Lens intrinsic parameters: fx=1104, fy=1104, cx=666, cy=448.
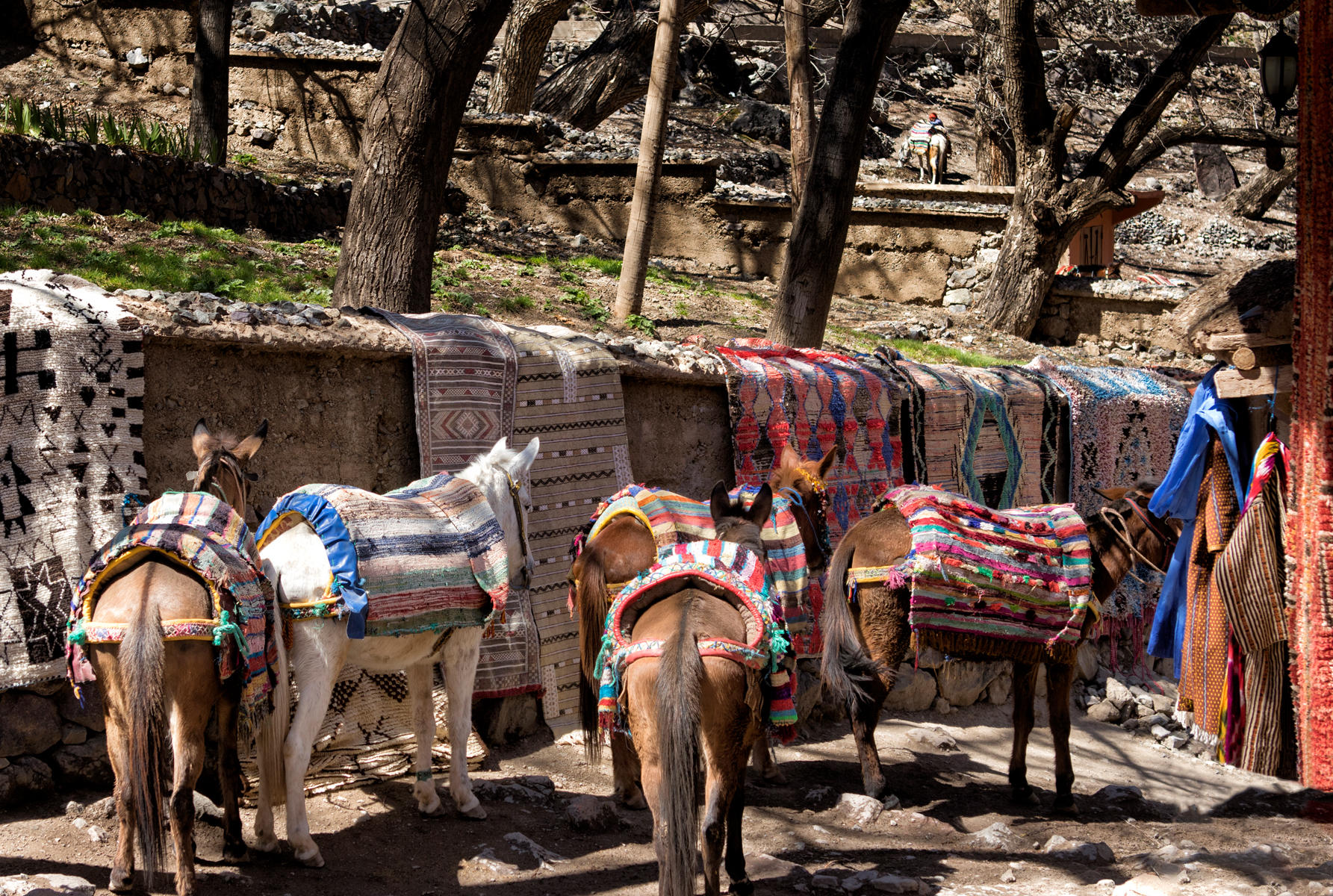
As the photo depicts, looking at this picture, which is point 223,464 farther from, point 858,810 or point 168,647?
point 858,810

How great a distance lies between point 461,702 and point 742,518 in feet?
5.15

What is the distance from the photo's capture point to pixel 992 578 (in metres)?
5.83

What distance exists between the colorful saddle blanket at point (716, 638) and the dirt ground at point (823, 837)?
37.4 inches

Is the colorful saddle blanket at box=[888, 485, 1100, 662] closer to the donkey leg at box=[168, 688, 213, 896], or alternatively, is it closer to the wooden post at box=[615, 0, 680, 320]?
the donkey leg at box=[168, 688, 213, 896]

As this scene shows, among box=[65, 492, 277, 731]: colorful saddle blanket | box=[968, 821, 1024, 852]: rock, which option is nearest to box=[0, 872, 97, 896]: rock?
box=[65, 492, 277, 731]: colorful saddle blanket

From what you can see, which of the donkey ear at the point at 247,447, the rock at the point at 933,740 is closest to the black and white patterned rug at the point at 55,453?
the donkey ear at the point at 247,447

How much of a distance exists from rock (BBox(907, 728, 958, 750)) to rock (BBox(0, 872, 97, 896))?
481 centimetres

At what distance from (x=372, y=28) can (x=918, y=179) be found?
11.1m

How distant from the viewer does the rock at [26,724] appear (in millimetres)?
4602

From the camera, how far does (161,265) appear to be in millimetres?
8133

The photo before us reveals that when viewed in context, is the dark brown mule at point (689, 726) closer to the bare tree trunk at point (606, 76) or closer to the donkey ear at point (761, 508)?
the donkey ear at point (761, 508)

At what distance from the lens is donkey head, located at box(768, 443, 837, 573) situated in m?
5.91

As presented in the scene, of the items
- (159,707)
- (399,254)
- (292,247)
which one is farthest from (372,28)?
(159,707)

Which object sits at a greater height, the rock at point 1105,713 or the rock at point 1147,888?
the rock at point 1147,888
